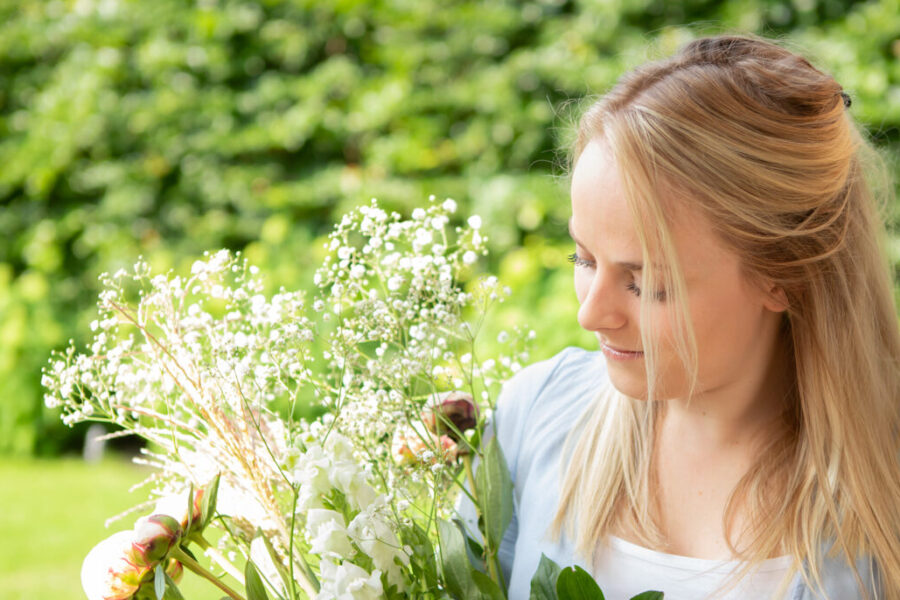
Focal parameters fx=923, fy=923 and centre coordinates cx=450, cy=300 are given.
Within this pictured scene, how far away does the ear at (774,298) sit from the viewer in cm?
125

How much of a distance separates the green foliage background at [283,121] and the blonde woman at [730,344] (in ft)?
6.62

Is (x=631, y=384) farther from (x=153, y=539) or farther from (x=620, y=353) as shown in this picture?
(x=153, y=539)

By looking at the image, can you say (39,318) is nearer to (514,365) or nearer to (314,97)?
(314,97)

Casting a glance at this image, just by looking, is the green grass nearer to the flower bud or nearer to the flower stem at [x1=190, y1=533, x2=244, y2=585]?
the flower stem at [x1=190, y1=533, x2=244, y2=585]

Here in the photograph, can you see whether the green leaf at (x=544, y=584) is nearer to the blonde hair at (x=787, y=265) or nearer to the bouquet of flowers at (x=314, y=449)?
the bouquet of flowers at (x=314, y=449)

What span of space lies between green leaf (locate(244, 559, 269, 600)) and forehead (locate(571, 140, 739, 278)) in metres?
0.56

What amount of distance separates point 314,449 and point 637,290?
1.47ft

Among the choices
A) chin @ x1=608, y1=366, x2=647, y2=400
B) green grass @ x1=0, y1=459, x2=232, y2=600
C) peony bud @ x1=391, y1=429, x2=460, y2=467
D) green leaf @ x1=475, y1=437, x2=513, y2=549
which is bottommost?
green grass @ x1=0, y1=459, x2=232, y2=600

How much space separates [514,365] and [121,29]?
417 cm

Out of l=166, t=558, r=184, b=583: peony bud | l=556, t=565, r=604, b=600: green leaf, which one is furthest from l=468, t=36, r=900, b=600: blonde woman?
l=166, t=558, r=184, b=583: peony bud

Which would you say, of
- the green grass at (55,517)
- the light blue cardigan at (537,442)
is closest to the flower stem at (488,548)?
the light blue cardigan at (537,442)

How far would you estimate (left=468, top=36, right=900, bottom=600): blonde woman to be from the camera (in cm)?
116

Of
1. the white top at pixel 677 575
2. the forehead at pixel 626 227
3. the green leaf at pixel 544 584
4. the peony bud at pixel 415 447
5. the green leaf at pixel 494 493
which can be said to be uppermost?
the forehead at pixel 626 227

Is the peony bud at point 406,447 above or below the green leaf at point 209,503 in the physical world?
below
